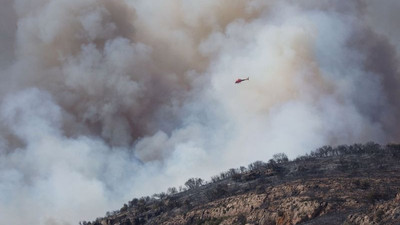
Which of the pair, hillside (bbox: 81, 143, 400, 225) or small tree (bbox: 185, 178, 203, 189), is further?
small tree (bbox: 185, 178, 203, 189)

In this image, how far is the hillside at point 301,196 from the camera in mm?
73438

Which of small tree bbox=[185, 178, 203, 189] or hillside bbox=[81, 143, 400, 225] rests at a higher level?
small tree bbox=[185, 178, 203, 189]

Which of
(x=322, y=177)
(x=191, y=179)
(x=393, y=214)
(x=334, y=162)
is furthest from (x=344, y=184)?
(x=191, y=179)

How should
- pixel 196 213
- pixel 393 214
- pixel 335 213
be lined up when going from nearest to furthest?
pixel 393 214, pixel 335 213, pixel 196 213

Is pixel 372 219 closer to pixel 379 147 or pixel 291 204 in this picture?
pixel 291 204

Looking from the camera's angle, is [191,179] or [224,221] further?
[191,179]

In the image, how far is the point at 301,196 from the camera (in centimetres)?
8156

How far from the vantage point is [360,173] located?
3506 inches

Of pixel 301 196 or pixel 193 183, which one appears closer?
pixel 301 196

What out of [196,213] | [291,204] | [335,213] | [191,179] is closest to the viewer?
[335,213]

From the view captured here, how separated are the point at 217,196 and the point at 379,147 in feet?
121

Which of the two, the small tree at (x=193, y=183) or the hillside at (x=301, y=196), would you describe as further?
the small tree at (x=193, y=183)

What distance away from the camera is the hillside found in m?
73.4

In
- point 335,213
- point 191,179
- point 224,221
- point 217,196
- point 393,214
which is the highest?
point 191,179
